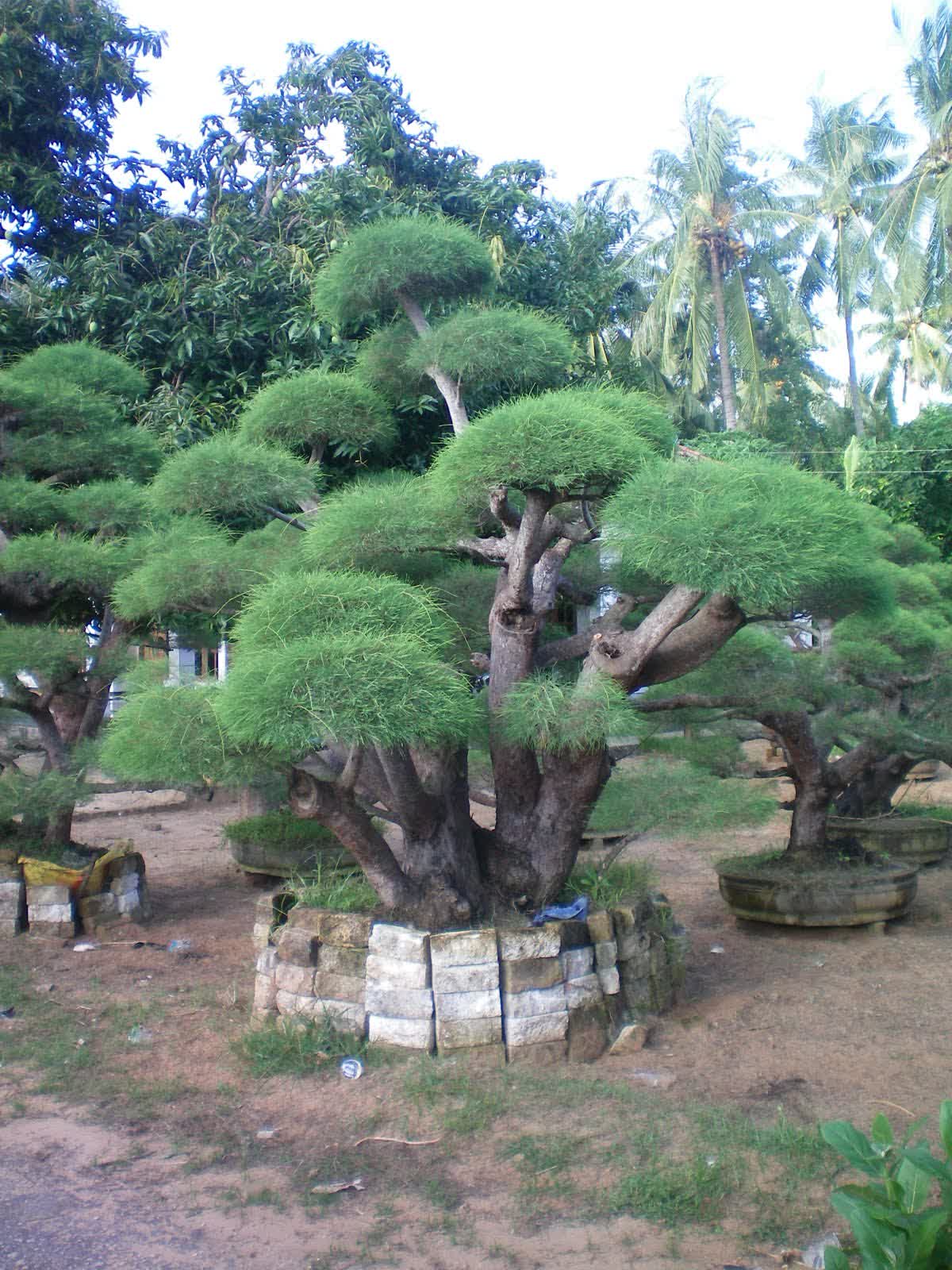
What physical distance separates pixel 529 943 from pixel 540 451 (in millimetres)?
1931

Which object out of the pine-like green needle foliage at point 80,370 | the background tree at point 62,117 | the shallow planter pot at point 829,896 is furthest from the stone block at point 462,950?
the background tree at point 62,117

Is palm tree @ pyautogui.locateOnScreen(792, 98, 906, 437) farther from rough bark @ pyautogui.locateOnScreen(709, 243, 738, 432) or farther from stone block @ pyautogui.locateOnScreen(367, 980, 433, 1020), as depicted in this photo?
stone block @ pyautogui.locateOnScreen(367, 980, 433, 1020)

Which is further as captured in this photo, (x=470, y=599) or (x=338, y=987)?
(x=470, y=599)

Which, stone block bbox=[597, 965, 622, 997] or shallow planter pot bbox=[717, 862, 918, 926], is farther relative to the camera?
shallow planter pot bbox=[717, 862, 918, 926]

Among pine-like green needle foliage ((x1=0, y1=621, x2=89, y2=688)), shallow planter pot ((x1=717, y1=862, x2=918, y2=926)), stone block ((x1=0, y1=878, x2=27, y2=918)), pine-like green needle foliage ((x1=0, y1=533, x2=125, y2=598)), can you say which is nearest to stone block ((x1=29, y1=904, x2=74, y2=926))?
stone block ((x1=0, y1=878, x2=27, y2=918))

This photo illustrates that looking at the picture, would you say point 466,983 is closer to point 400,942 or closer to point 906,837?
point 400,942

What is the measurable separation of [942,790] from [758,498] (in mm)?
9390

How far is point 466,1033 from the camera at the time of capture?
4125 millimetres

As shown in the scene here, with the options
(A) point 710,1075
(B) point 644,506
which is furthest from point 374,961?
(B) point 644,506

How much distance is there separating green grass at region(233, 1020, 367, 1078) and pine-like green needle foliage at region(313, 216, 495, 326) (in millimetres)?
3376

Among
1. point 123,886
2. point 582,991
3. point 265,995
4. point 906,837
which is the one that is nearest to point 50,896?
point 123,886

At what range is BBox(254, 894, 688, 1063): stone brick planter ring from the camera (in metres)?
4.14

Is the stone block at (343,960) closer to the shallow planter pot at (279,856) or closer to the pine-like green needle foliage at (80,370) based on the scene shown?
the shallow planter pot at (279,856)

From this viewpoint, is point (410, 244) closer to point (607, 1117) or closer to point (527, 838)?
point (527, 838)
